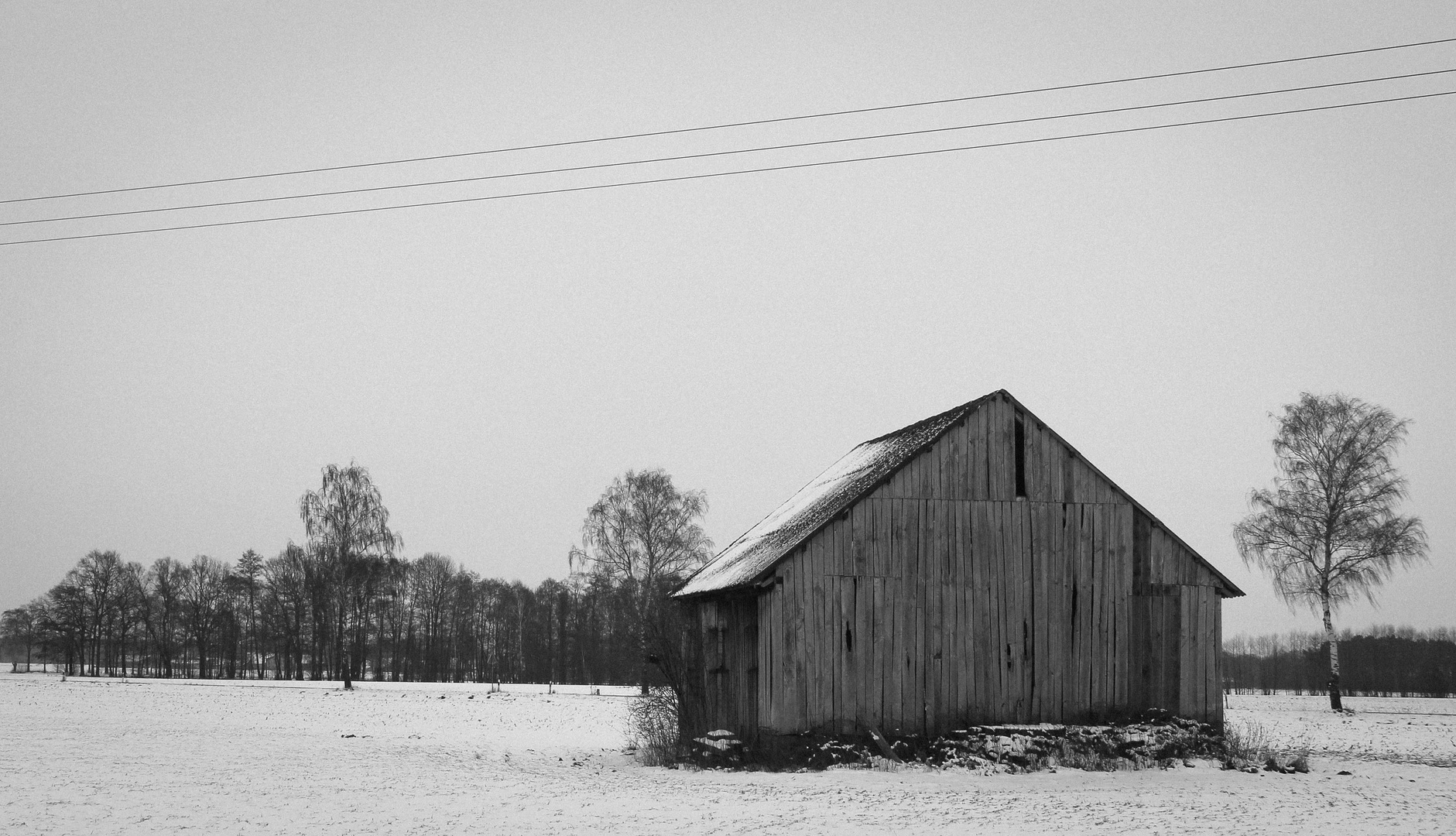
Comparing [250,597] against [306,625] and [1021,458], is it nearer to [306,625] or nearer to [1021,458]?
[306,625]

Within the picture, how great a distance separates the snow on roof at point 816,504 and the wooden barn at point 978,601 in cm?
15

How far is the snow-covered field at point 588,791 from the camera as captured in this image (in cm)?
1376

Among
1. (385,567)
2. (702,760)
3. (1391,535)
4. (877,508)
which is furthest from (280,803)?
(385,567)

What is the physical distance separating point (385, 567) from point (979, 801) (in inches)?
2132

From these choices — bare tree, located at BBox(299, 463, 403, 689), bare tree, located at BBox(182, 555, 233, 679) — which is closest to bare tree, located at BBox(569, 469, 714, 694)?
bare tree, located at BBox(299, 463, 403, 689)

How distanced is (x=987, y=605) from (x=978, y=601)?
0.18 metres

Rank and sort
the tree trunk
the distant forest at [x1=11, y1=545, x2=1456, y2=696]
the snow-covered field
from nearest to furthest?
the snow-covered field
the tree trunk
the distant forest at [x1=11, y1=545, x2=1456, y2=696]

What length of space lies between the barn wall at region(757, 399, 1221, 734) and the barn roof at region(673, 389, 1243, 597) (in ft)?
0.86

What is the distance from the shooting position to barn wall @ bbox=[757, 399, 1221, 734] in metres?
20.3

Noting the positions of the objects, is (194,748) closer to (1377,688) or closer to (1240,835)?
(1240,835)

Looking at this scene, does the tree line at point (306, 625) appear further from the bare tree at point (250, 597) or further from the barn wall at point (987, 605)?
the barn wall at point (987, 605)

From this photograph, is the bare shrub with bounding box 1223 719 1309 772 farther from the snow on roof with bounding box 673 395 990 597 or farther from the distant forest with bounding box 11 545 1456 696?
the distant forest with bounding box 11 545 1456 696

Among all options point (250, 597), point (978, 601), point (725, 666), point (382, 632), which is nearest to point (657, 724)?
point (725, 666)

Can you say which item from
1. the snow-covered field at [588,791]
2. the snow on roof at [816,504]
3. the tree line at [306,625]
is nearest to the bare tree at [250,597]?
the tree line at [306,625]
